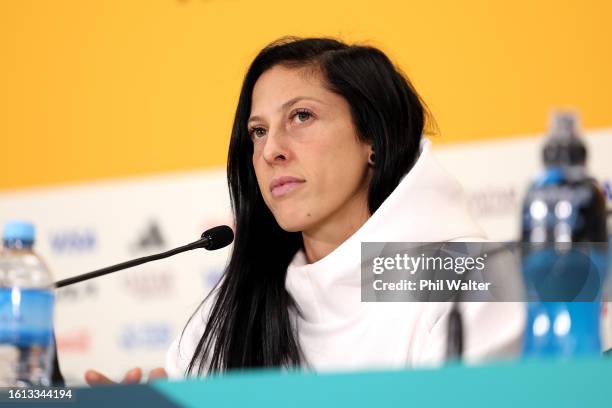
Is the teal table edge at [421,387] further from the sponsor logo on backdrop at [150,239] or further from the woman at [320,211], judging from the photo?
the sponsor logo on backdrop at [150,239]

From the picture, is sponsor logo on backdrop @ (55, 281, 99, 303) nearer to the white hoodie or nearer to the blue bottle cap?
the white hoodie

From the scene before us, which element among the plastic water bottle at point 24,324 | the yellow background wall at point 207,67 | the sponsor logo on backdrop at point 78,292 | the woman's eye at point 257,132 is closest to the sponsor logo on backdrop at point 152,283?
the sponsor logo on backdrop at point 78,292

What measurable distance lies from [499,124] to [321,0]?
0.72 metres

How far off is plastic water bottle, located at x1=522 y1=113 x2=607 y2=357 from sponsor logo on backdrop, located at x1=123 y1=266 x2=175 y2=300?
2.26 metres

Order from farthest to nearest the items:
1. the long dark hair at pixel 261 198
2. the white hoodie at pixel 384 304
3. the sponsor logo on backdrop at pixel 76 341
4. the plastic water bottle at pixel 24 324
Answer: the sponsor logo on backdrop at pixel 76 341, the long dark hair at pixel 261 198, the white hoodie at pixel 384 304, the plastic water bottle at pixel 24 324

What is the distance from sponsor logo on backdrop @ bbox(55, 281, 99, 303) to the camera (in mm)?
3285

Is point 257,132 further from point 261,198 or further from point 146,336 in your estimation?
point 146,336

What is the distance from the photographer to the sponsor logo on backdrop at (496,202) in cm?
262

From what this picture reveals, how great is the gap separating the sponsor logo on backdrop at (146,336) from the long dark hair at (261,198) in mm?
1054

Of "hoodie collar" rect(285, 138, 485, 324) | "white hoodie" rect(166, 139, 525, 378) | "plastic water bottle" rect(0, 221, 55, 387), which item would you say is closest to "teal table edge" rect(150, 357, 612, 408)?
"plastic water bottle" rect(0, 221, 55, 387)
